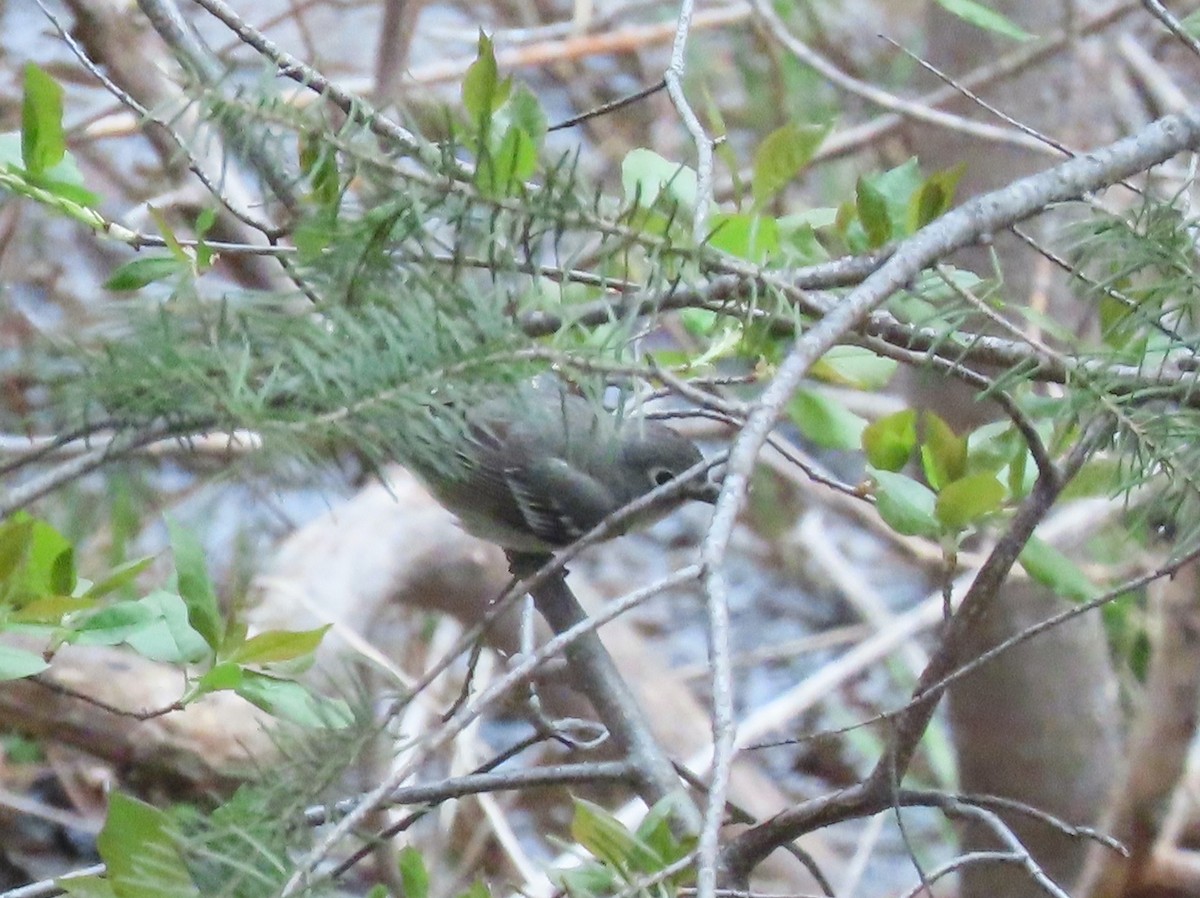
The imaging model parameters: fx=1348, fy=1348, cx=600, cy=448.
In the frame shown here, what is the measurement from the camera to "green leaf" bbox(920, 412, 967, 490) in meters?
0.63

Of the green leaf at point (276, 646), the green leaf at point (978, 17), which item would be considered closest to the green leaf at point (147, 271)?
the green leaf at point (276, 646)

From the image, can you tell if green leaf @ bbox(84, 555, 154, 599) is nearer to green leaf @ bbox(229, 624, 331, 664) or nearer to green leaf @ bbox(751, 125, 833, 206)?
green leaf @ bbox(229, 624, 331, 664)

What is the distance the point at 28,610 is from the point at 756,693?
1851 mm

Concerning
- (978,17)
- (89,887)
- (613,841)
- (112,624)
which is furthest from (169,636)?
(978,17)

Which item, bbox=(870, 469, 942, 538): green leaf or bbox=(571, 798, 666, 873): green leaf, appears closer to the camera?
bbox=(571, 798, 666, 873): green leaf

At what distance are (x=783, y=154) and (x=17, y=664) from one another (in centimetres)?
40

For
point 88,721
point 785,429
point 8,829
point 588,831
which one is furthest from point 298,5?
point 588,831

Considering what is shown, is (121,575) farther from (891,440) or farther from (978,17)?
(978,17)

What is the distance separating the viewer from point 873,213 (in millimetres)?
591

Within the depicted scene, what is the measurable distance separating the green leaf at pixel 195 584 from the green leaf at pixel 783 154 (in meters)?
0.29

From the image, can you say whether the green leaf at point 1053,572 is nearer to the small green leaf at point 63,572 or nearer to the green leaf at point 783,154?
the green leaf at point 783,154

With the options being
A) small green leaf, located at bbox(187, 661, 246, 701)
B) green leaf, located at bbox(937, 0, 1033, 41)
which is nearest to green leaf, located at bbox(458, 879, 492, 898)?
small green leaf, located at bbox(187, 661, 246, 701)

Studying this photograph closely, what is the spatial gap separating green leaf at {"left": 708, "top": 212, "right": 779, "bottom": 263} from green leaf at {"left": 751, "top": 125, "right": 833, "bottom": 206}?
2cm

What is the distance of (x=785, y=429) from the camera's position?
8.46 feet
